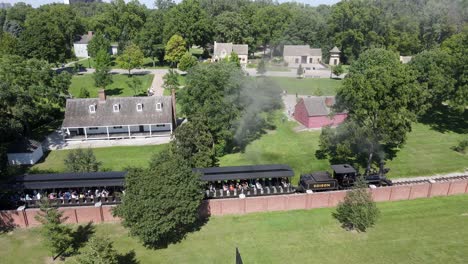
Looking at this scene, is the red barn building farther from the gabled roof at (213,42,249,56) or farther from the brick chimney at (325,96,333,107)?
the gabled roof at (213,42,249,56)

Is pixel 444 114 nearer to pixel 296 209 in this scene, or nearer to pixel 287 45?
pixel 296 209

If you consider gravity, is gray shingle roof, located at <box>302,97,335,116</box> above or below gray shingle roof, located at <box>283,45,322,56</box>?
below

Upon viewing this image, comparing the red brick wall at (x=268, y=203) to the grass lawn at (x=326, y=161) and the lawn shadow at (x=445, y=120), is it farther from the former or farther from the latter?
the lawn shadow at (x=445, y=120)

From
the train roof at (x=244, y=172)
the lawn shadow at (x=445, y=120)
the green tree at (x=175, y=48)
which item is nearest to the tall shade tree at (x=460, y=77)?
the lawn shadow at (x=445, y=120)

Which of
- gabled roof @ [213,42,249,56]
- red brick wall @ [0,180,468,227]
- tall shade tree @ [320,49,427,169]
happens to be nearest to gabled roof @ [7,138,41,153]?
red brick wall @ [0,180,468,227]

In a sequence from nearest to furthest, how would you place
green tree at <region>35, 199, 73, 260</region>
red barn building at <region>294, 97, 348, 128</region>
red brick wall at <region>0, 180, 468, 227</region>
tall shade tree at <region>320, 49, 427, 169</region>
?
green tree at <region>35, 199, 73, 260</region> < red brick wall at <region>0, 180, 468, 227</region> < tall shade tree at <region>320, 49, 427, 169</region> < red barn building at <region>294, 97, 348, 128</region>
